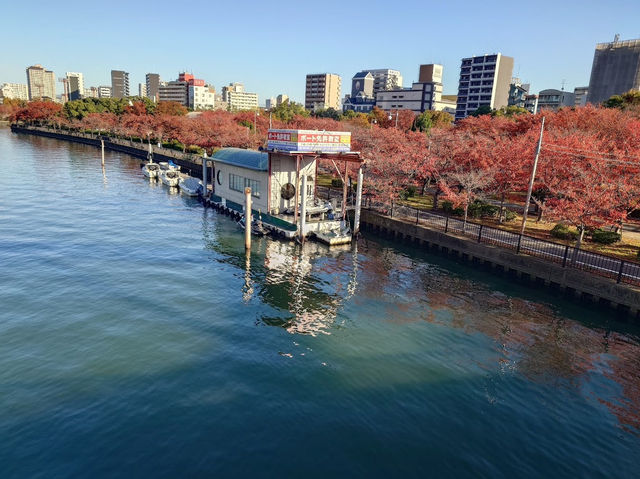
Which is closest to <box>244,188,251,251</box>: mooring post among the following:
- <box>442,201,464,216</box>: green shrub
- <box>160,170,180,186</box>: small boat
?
<box>442,201,464,216</box>: green shrub

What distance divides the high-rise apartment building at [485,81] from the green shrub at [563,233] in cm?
12739

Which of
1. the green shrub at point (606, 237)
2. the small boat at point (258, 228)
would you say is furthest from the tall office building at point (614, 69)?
the small boat at point (258, 228)

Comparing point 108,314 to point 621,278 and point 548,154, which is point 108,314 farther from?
point 548,154

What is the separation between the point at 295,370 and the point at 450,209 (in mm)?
31938

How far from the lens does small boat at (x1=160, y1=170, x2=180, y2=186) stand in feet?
215

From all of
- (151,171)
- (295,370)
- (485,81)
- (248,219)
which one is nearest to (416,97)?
(485,81)

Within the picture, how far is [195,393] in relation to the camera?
17.0m

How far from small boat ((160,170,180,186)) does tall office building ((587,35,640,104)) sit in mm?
132676

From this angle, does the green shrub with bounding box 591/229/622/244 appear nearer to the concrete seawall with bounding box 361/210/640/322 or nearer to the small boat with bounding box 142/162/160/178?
the concrete seawall with bounding box 361/210/640/322

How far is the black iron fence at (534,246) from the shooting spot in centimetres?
2749

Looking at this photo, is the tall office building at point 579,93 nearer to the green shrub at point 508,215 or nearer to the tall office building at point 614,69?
the tall office building at point 614,69

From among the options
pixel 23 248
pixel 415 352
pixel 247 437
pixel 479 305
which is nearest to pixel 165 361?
pixel 247 437

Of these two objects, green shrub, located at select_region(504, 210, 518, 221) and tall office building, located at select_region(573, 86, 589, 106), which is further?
tall office building, located at select_region(573, 86, 589, 106)

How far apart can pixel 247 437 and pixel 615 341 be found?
2147 centimetres
